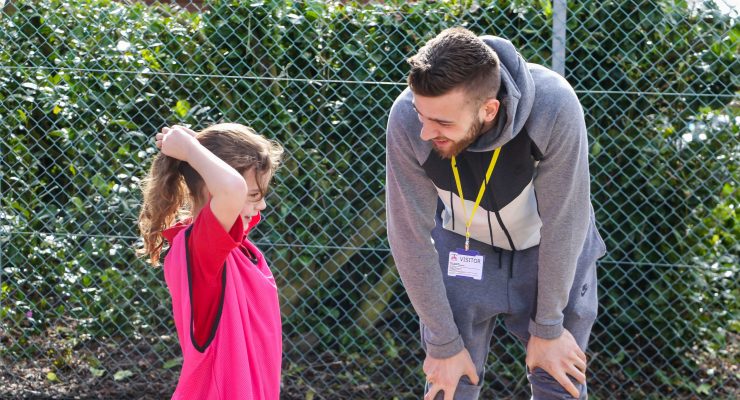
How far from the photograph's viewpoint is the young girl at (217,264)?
2.41 metres

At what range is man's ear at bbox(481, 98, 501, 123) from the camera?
96.3 inches

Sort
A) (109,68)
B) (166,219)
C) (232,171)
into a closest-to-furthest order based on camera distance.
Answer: (232,171) → (166,219) → (109,68)

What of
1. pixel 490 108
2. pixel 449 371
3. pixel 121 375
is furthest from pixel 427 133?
pixel 121 375

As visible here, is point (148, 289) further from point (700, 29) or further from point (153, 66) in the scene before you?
point (700, 29)

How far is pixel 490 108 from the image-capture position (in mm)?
2461

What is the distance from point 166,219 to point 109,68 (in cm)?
195

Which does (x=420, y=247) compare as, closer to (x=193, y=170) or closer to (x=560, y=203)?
(x=560, y=203)

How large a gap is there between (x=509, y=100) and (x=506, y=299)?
71cm

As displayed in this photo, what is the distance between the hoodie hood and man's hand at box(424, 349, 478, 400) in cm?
68

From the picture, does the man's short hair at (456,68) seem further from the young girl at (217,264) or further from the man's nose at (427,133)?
the young girl at (217,264)

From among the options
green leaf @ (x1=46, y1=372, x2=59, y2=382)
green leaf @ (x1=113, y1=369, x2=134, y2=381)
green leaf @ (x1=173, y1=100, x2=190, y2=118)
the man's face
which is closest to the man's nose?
the man's face

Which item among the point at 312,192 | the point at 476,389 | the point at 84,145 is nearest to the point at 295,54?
the point at 312,192

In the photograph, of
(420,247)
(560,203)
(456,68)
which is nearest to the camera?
(456,68)

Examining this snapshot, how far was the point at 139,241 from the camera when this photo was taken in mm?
4430
